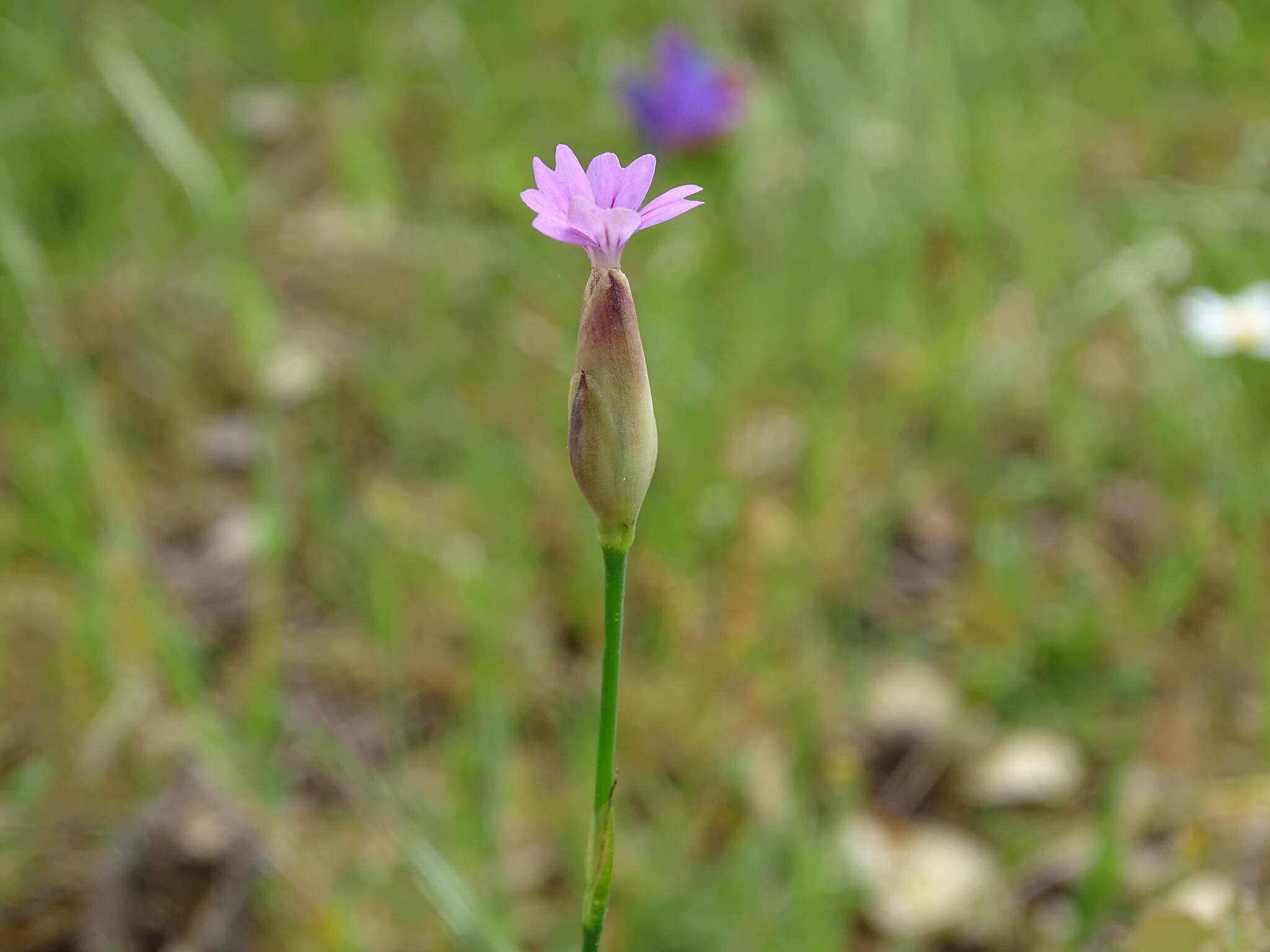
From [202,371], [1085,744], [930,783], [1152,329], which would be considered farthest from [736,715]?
[202,371]

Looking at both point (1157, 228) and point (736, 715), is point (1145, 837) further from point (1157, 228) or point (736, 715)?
point (1157, 228)

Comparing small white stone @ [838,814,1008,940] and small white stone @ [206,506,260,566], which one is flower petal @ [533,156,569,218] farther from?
small white stone @ [206,506,260,566]

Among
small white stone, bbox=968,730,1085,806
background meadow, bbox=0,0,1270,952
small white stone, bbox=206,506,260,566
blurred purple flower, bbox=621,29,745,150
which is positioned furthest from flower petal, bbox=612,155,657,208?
blurred purple flower, bbox=621,29,745,150

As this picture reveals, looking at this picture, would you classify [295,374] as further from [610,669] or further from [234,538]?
[610,669]

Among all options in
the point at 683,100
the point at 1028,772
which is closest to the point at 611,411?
the point at 1028,772

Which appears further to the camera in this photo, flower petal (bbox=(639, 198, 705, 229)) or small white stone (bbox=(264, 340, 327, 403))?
small white stone (bbox=(264, 340, 327, 403))

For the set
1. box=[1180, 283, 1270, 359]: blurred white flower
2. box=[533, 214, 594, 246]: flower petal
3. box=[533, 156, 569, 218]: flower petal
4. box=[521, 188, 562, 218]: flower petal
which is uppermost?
box=[1180, 283, 1270, 359]: blurred white flower

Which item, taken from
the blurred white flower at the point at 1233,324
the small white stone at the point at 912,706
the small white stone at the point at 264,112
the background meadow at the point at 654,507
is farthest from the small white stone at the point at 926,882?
the small white stone at the point at 264,112

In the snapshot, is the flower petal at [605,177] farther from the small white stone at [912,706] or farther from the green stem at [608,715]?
the small white stone at [912,706]
